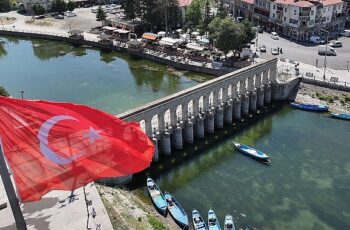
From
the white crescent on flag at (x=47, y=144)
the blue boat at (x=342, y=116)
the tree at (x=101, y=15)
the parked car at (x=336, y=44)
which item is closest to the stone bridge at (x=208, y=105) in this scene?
the blue boat at (x=342, y=116)

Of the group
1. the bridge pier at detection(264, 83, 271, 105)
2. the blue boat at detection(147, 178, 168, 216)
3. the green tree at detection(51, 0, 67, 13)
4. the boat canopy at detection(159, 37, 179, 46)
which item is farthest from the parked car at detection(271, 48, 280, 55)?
the green tree at detection(51, 0, 67, 13)

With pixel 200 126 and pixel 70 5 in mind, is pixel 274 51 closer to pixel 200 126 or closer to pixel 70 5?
pixel 200 126

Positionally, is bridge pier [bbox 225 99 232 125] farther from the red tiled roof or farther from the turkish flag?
the red tiled roof

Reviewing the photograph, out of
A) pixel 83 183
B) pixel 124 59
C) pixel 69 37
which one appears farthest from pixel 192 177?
pixel 69 37

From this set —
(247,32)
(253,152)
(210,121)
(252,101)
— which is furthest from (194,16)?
(253,152)

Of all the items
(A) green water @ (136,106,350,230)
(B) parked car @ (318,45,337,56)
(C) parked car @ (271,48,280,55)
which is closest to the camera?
(A) green water @ (136,106,350,230)

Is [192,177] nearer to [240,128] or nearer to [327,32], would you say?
[240,128]
